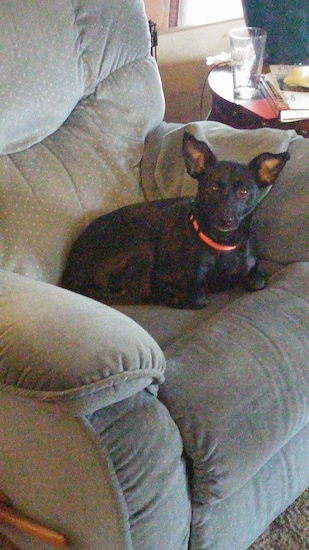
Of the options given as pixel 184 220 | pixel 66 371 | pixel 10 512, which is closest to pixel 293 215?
pixel 184 220

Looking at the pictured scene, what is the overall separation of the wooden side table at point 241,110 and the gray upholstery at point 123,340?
0.24 m

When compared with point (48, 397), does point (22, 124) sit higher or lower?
higher

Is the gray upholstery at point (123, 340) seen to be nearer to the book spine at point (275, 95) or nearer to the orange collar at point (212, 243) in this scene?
the orange collar at point (212, 243)

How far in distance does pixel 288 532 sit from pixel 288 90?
50.2 inches

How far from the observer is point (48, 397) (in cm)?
86

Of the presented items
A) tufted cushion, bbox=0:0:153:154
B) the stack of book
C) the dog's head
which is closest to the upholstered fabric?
the dog's head

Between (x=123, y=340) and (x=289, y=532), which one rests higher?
(x=123, y=340)

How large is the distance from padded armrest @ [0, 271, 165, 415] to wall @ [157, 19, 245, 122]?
1769mm

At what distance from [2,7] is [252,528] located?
1.29 meters

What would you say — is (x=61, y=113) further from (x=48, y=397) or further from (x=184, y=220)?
(x=48, y=397)

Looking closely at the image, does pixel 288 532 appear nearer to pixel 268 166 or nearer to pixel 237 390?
pixel 237 390

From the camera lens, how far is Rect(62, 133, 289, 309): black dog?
1.38 m

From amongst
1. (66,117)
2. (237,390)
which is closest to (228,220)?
(237,390)

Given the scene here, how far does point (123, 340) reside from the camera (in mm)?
921
